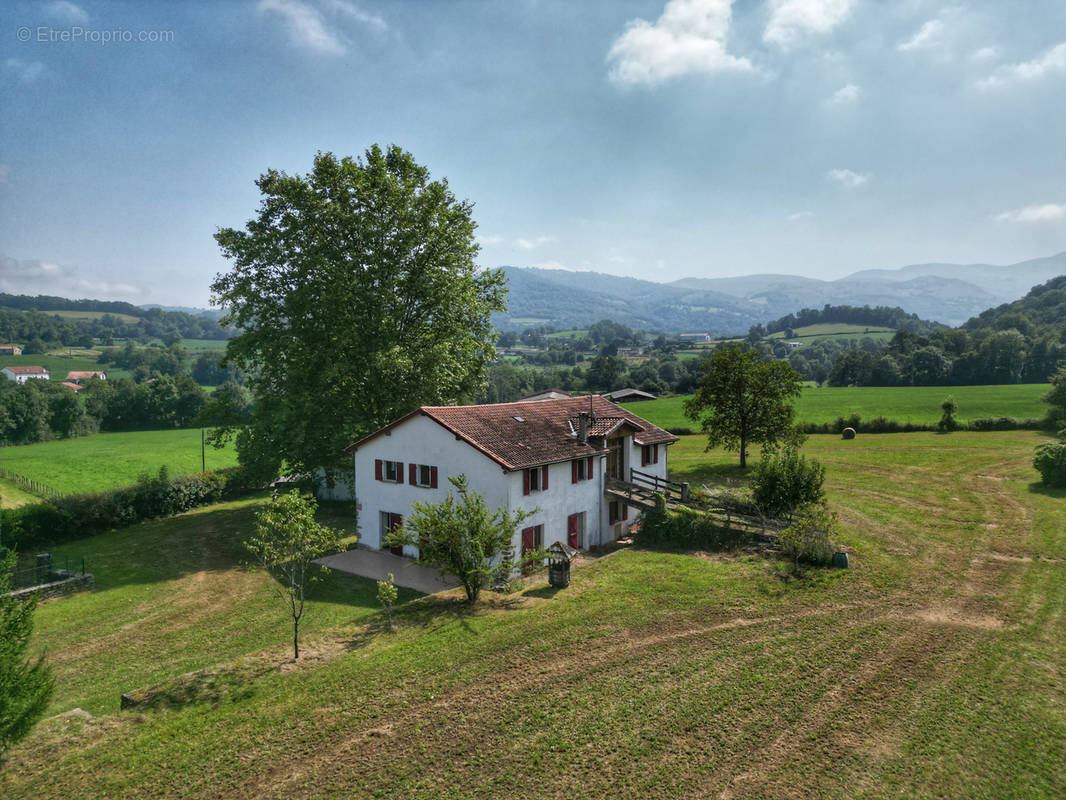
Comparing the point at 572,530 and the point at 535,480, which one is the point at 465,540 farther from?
the point at 572,530

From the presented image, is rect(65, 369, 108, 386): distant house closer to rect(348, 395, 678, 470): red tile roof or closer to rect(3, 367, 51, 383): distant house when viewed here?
rect(3, 367, 51, 383): distant house

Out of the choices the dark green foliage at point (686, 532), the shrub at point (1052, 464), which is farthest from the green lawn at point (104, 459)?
the shrub at point (1052, 464)

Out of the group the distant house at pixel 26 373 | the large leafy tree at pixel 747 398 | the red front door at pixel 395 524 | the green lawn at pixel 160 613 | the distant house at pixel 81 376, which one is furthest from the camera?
the distant house at pixel 81 376

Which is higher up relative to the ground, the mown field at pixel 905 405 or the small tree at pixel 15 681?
the mown field at pixel 905 405

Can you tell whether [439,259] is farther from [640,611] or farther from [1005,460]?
[1005,460]

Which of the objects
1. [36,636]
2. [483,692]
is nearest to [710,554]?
[483,692]

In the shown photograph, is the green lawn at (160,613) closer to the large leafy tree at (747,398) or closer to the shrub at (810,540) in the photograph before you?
the shrub at (810,540)

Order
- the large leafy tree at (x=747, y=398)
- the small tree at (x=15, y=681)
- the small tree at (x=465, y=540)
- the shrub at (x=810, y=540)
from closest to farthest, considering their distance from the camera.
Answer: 1. the small tree at (x=15, y=681)
2. the small tree at (x=465, y=540)
3. the shrub at (x=810, y=540)
4. the large leafy tree at (x=747, y=398)
